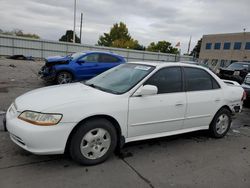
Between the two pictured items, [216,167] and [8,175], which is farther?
[216,167]

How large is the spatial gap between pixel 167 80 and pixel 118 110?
119 cm

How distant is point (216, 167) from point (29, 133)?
2.80m

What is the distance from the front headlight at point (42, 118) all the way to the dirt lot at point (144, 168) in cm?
70

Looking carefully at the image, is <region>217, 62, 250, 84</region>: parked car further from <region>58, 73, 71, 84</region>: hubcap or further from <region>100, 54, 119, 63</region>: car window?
<region>58, 73, 71, 84</region>: hubcap

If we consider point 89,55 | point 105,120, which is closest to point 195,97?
point 105,120

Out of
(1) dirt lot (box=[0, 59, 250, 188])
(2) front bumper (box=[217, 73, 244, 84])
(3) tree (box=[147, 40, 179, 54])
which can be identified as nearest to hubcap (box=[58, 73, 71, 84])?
(1) dirt lot (box=[0, 59, 250, 188])

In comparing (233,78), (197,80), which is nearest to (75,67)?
(197,80)

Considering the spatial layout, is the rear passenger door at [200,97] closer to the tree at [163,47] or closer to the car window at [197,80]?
the car window at [197,80]

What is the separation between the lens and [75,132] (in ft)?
10.7

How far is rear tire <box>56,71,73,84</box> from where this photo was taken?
9609 mm

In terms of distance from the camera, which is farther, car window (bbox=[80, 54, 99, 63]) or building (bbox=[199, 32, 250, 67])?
building (bbox=[199, 32, 250, 67])

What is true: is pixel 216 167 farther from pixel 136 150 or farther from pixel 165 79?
pixel 165 79

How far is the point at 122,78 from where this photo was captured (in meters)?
4.18

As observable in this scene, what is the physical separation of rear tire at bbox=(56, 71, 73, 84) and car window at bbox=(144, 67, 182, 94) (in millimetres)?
6331
